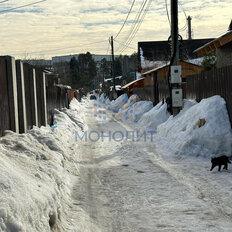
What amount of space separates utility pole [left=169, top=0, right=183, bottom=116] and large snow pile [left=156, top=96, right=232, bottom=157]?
2638 mm

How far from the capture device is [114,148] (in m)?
10.6

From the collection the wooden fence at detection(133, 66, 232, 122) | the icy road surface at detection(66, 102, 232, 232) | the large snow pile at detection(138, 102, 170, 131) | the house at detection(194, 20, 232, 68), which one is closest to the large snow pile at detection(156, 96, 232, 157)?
the wooden fence at detection(133, 66, 232, 122)

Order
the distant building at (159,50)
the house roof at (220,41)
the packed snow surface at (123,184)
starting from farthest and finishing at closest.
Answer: the distant building at (159,50), the house roof at (220,41), the packed snow surface at (123,184)

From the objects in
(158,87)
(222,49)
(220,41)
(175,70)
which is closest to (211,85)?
(175,70)

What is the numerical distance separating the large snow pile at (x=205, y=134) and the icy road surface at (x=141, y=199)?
112 centimetres

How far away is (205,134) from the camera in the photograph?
8805 millimetres

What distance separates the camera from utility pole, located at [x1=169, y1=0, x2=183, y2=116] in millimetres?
13055

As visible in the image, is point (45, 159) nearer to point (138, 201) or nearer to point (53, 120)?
point (138, 201)

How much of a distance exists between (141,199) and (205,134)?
12.9ft

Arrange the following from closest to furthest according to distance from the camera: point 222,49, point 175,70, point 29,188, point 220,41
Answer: point 29,188 → point 175,70 → point 220,41 → point 222,49

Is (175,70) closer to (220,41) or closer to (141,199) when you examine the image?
(220,41)

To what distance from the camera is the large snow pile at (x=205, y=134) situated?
8.50 meters

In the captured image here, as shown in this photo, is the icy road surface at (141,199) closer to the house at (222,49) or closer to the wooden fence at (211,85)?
the wooden fence at (211,85)

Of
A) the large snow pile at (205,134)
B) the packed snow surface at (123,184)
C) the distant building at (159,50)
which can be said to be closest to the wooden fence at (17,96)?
the packed snow surface at (123,184)
